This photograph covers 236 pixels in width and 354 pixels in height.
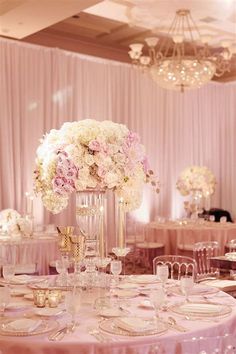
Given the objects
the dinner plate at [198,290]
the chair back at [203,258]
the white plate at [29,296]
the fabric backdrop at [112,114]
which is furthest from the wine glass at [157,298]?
the fabric backdrop at [112,114]

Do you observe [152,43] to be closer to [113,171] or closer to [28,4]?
[28,4]

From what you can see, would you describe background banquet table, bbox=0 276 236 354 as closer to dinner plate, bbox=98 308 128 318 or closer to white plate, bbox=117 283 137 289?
dinner plate, bbox=98 308 128 318

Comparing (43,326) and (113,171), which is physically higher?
(113,171)

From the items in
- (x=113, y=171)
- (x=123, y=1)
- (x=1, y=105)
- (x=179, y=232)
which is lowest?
(x=179, y=232)

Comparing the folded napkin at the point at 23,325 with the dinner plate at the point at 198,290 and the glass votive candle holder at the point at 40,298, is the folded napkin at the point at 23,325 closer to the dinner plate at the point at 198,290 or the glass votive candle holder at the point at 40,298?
the glass votive candle holder at the point at 40,298

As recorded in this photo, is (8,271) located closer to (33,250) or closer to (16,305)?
(16,305)

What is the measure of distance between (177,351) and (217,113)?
9253 mm

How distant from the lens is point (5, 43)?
802 centimetres

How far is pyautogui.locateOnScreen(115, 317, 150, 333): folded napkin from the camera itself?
253 centimetres

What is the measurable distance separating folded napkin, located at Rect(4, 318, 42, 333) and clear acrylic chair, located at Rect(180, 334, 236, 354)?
69 cm

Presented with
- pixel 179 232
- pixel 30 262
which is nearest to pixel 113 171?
pixel 30 262

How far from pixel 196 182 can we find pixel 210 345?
20.7 ft

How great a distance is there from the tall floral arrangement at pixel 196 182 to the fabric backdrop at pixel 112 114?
45.2 inches

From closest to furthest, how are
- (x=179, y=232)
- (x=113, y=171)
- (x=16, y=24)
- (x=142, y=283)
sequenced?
(x=113, y=171)
(x=142, y=283)
(x=16, y=24)
(x=179, y=232)
